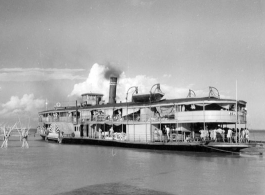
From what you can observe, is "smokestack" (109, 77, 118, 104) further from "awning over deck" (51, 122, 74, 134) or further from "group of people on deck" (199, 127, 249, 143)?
"group of people on deck" (199, 127, 249, 143)

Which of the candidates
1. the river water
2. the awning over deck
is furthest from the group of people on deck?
the awning over deck

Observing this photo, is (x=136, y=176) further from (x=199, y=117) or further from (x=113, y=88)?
(x=113, y=88)

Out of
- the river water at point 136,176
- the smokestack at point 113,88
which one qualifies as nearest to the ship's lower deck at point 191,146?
the river water at point 136,176

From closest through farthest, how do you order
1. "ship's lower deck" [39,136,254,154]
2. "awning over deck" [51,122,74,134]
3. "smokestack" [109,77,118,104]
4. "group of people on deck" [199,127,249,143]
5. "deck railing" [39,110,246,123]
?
"ship's lower deck" [39,136,254,154], "deck railing" [39,110,246,123], "group of people on deck" [199,127,249,143], "awning over deck" [51,122,74,134], "smokestack" [109,77,118,104]

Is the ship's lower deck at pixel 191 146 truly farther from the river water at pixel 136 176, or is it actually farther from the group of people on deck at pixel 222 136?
the river water at pixel 136 176

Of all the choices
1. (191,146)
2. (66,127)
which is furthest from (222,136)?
(66,127)

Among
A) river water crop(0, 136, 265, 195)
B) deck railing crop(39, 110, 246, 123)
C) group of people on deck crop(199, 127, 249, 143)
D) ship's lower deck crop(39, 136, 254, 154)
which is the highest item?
deck railing crop(39, 110, 246, 123)

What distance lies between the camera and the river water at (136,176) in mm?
18953

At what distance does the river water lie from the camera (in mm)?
18953

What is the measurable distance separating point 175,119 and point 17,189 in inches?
902

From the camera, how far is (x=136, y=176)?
22.9m

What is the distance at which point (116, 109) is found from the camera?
48125mm

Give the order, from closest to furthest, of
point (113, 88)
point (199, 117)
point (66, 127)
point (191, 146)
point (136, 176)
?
1. point (136, 176)
2. point (191, 146)
3. point (199, 117)
4. point (66, 127)
5. point (113, 88)

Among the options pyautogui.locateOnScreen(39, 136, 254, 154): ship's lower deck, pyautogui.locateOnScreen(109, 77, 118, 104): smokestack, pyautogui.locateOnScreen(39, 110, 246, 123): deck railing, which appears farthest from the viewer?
pyautogui.locateOnScreen(109, 77, 118, 104): smokestack
